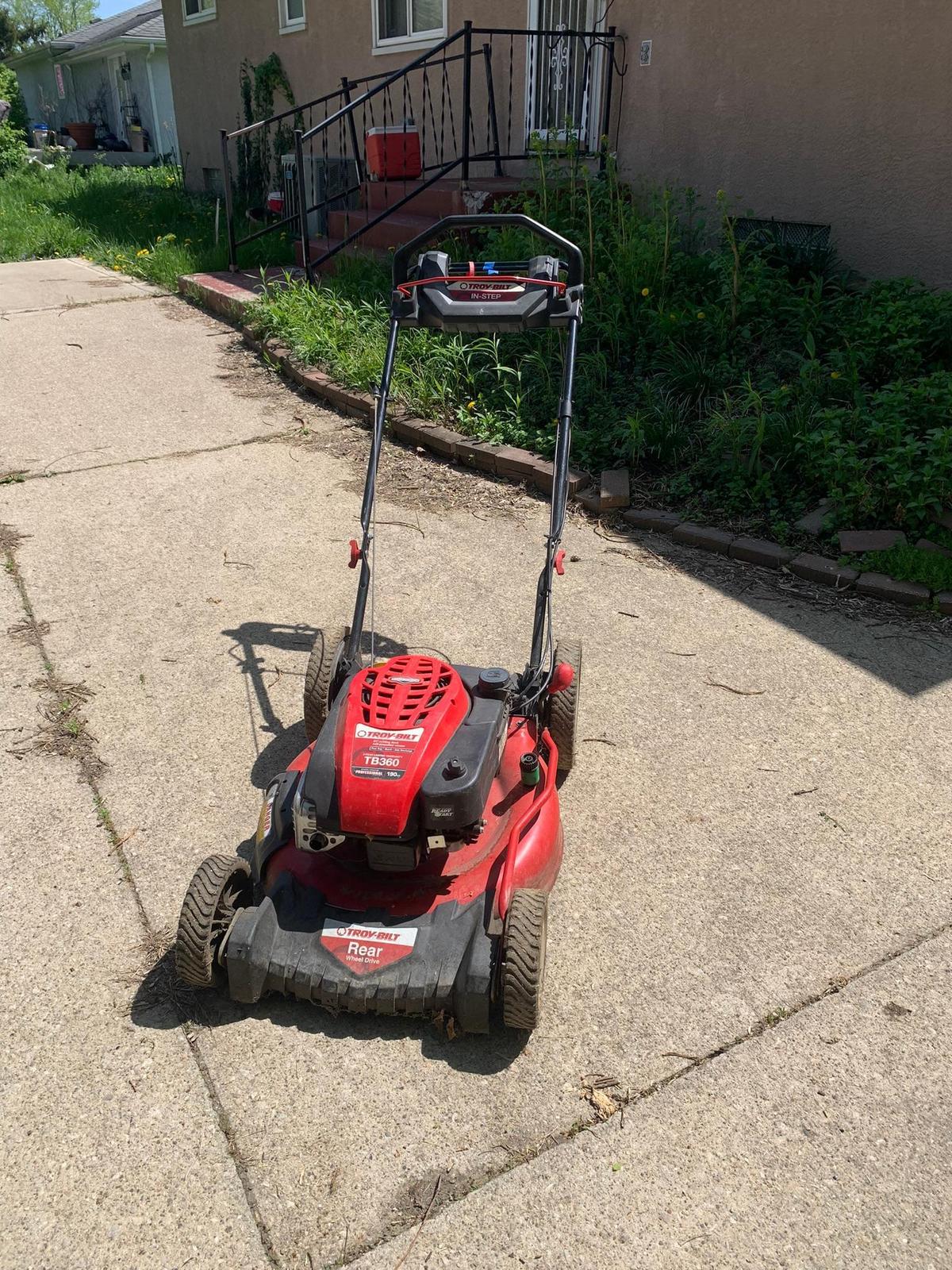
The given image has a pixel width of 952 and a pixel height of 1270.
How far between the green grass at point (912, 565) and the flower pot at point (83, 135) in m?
31.6

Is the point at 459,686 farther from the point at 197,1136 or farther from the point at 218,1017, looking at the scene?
the point at 197,1136

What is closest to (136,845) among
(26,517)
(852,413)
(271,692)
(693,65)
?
(271,692)

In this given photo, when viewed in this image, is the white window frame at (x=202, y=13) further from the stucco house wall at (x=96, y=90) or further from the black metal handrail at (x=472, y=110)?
the stucco house wall at (x=96, y=90)

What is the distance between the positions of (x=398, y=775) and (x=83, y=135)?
109 ft

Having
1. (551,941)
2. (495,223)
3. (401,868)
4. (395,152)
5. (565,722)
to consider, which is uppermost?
(495,223)

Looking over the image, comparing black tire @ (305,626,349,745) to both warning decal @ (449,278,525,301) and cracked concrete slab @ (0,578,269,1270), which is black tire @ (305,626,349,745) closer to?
cracked concrete slab @ (0,578,269,1270)

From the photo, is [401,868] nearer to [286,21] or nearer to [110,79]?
[286,21]

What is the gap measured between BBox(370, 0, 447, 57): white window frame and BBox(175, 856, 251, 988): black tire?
32.1 feet

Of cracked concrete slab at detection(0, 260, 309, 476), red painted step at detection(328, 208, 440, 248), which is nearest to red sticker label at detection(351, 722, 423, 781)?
cracked concrete slab at detection(0, 260, 309, 476)

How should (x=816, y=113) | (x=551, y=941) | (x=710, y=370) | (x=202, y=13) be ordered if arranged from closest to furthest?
(x=551, y=941)
(x=710, y=370)
(x=816, y=113)
(x=202, y=13)

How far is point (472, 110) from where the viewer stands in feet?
32.2

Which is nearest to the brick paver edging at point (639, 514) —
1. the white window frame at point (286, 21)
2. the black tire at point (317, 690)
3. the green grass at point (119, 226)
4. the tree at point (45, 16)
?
the black tire at point (317, 690)

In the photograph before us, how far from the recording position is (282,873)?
8.55 feet

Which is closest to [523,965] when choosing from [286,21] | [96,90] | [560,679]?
[560,679]
